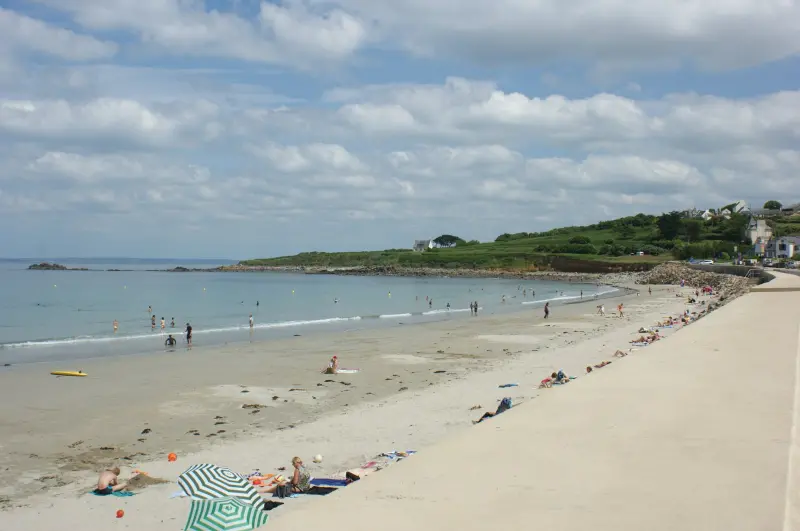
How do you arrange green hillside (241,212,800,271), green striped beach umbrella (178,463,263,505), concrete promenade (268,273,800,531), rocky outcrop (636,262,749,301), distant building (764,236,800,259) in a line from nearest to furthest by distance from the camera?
concrete promenade (268,273,800,531)
green striped beach umbrella (178,463,263,505)
rocky outcrop (636,262,749,301)
distant building (764,236,800,259)
green hillside (241,212,800,271)

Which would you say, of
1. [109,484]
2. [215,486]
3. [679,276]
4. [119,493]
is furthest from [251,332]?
[679,276]

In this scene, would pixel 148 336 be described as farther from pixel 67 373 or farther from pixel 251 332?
pixel 67 373

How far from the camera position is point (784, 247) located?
102125mm

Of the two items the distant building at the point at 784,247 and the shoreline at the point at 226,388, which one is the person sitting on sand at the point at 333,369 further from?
the distant building at the point at 784,247

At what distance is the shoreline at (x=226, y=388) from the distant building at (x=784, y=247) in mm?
78380

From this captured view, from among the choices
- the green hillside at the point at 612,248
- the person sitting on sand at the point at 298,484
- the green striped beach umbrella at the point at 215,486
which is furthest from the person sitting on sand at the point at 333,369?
the green hillside at the point at 612,248

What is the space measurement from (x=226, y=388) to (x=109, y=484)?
399 inches

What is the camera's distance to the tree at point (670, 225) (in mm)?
142875

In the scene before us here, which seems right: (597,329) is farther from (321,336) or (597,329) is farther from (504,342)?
(321,336)

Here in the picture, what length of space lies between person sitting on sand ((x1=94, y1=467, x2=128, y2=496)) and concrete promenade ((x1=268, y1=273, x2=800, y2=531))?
551 cm

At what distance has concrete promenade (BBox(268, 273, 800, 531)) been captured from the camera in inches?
255

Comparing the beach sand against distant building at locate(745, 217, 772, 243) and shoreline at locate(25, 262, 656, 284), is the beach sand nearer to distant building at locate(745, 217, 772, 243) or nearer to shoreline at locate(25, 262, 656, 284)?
shoreline at locate(25, 262, 656, 284)

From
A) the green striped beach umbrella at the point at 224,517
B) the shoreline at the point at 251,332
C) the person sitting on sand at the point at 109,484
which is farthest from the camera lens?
the shoreline at the point at 251,332

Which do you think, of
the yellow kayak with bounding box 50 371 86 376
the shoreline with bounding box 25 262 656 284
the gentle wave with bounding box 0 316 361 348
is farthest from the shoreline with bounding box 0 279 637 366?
the shoreline with bounding box 25 262 656 284
